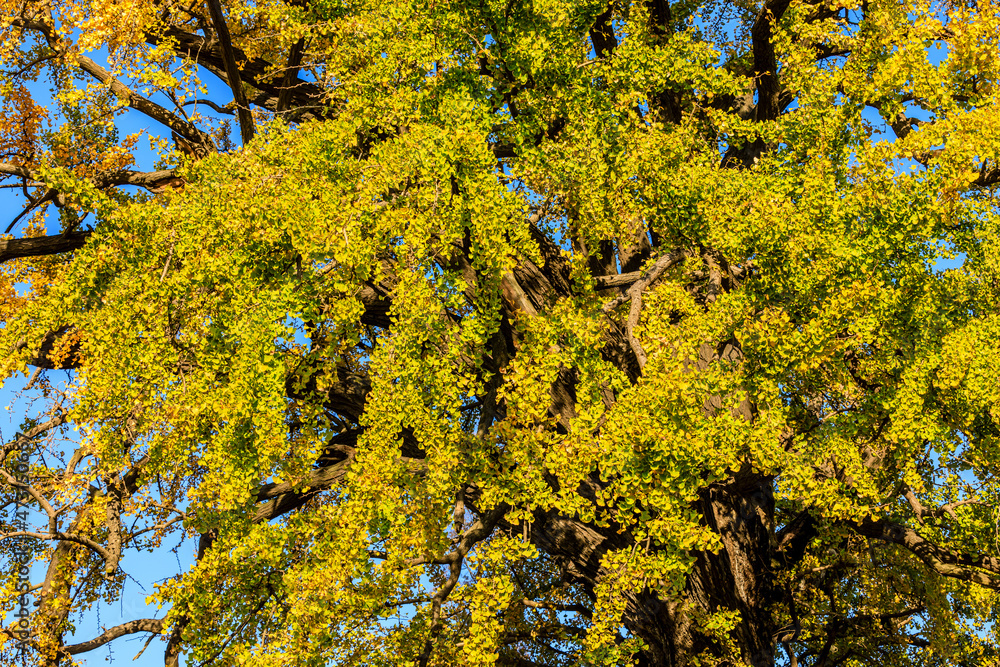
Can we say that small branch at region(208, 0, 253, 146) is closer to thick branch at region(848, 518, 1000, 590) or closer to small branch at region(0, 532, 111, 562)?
small branch at region(0, 532, 111, 562)

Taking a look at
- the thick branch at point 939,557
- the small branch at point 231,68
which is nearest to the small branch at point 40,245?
the small branch at point 231,68

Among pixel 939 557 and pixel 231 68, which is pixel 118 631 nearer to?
pixel 231 68

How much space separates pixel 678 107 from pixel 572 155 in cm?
420

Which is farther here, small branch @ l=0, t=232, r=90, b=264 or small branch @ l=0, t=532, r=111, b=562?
small branch @ l=0, t=232, r=90, b=264

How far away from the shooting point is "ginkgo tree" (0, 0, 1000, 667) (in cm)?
882

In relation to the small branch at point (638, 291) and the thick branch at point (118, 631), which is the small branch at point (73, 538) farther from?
the small branch at point (638, 291)

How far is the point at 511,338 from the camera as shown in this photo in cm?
1160

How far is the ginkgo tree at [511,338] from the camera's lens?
8820 millimetres

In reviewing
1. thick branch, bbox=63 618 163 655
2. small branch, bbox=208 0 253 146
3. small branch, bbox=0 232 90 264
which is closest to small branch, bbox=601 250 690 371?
small branch, bbox=208 0 253 146

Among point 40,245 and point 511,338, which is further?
point 40,245

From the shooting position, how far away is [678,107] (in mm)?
13430

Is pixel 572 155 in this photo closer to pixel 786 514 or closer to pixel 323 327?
pixel 323 327

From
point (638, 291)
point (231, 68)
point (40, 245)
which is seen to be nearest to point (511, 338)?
point (638, 291)

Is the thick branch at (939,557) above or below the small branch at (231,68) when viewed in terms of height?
below
